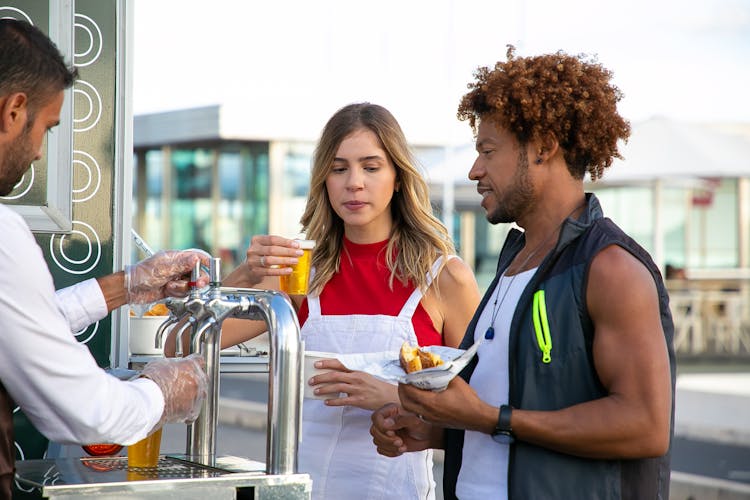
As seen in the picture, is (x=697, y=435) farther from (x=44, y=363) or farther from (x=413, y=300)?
(x=44, y=363)

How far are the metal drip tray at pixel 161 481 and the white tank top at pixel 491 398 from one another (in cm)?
46

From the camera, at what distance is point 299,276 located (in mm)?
3059

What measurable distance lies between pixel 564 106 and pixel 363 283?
1.17 m

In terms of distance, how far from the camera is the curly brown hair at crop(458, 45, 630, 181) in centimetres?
247

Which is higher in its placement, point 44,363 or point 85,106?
point 85,106

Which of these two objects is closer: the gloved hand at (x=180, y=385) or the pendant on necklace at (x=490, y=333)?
the gloved hand at (x=180, y=385)

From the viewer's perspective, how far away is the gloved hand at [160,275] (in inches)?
114

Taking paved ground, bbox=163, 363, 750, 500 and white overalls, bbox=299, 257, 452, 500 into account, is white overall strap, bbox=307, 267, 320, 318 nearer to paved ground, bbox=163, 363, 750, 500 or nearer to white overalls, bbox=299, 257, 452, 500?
white overalls, bbox=299, 257, 452, 500

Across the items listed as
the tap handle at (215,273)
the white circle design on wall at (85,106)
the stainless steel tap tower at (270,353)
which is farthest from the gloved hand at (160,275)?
the white circle design on wall at (85,106)

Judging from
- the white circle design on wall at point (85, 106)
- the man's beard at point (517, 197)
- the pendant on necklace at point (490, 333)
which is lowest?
the pendant on necklace at point (490, 333)

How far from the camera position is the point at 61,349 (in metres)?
2.04

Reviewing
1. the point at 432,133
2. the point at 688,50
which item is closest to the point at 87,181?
the point at 432,133

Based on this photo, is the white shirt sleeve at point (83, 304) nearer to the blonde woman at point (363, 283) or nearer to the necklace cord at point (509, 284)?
the blonde woman at point (363, 283)

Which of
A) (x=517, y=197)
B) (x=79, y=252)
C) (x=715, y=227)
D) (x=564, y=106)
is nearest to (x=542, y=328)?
(x=517, y=197)
